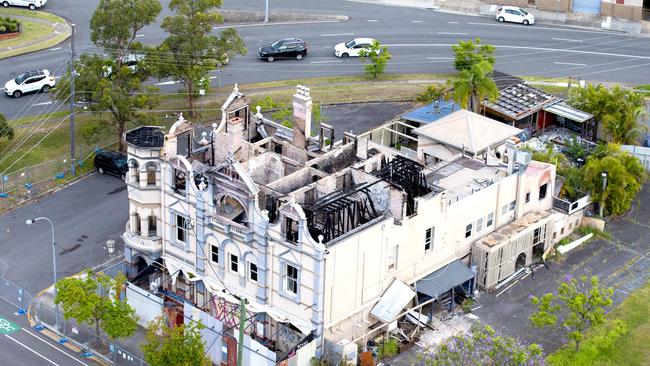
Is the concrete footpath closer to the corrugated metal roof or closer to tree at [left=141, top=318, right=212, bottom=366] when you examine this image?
the corrugated metal roof

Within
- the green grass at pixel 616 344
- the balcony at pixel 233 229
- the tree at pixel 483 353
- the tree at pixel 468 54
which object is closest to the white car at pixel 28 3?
the tree at pixel 468 54

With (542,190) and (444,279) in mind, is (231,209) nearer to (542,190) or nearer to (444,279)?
(444,279)

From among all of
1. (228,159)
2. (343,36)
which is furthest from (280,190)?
(343,36)

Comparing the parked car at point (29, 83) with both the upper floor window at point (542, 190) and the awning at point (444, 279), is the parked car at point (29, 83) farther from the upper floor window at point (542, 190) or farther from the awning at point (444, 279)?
the upper floor window at point (542, 190)

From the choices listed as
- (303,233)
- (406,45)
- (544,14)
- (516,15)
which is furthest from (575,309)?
(544,14)

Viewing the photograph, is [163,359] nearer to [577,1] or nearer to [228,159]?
[228,159]

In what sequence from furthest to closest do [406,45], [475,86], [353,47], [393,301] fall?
[406,45], [353,47], [475,86], [393,301]
